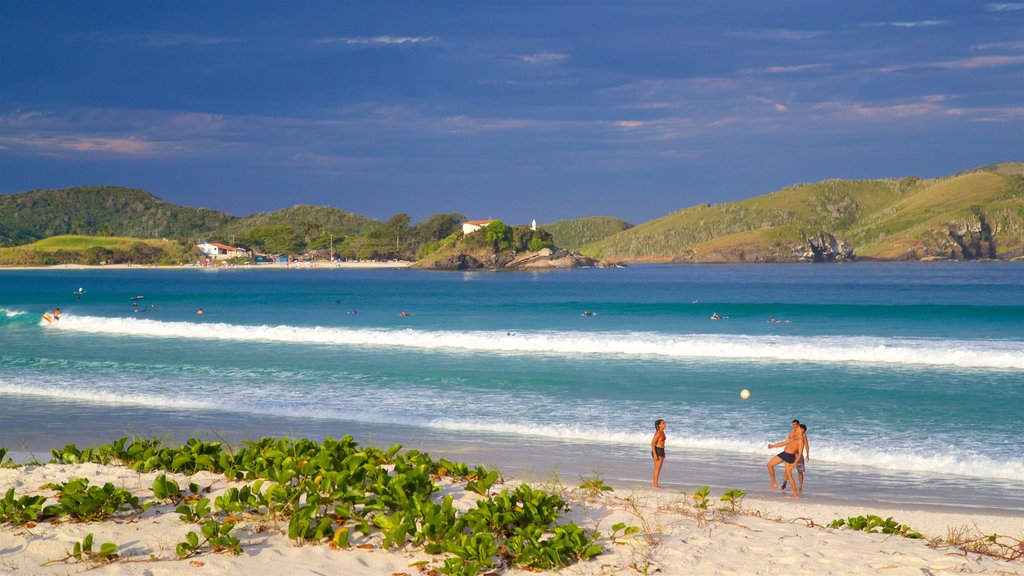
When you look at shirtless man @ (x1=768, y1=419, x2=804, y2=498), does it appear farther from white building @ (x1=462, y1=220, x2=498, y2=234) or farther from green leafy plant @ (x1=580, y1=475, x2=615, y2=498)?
white building @ (x1=462, y1=220, x2=498, y2=234)

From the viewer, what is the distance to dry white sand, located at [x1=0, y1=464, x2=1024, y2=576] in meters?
5.89

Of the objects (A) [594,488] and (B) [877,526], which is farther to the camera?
(A) [594,488]

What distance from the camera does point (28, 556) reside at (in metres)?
5.86

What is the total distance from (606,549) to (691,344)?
23103 mm

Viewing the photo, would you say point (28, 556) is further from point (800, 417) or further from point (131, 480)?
point (800, 417)

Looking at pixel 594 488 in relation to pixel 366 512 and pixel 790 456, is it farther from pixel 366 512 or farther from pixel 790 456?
pixel 790 456

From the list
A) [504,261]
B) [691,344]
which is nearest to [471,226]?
[504,261]

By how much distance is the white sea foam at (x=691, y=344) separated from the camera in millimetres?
25547

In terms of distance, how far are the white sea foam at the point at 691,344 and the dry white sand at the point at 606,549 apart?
1935cm

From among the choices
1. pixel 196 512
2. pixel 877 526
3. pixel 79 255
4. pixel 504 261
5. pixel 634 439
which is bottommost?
pixel 634 439

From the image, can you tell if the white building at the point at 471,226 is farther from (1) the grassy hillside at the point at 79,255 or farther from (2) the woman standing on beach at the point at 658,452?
(2) the woman standing on beach at the point at 658,452

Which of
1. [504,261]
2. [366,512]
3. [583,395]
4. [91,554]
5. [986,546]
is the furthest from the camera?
[504,261]

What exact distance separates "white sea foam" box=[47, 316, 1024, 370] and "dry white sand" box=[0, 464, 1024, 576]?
1935cm

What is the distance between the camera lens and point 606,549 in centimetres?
635
